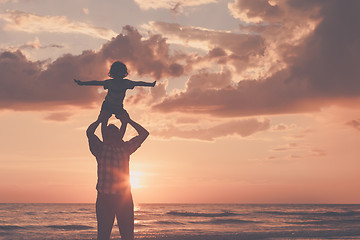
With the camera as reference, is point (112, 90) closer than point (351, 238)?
Yes

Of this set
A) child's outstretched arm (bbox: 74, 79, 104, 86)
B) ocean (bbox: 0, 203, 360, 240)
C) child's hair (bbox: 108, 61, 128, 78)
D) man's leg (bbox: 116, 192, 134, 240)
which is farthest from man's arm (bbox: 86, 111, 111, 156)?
ocean (bbox: 0, 203, 360, 240)

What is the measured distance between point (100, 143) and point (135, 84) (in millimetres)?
668

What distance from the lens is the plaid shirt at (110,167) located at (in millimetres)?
3932

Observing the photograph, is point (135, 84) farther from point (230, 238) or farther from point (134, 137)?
point (230, 238)

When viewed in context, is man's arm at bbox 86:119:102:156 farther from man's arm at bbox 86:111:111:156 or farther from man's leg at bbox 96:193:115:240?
man's leg at bbox 96:193:115:240

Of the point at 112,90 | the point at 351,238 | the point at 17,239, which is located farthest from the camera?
the point at 17,239

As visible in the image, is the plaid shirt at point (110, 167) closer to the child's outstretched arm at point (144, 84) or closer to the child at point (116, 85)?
the child at point (116, 85)

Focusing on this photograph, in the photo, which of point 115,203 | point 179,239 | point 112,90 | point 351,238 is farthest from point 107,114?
point 351,238

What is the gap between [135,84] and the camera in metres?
4.02

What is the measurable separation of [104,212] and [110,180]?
309mm

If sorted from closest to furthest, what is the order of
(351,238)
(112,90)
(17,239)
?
(112,90)
(351,238)
(17,239)

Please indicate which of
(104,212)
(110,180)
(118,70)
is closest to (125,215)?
(104,212)

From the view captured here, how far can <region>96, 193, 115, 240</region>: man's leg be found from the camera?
3920 millimetres

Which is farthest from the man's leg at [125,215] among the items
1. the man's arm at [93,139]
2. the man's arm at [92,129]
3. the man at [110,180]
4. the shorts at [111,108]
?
the shorts at [111,108]
